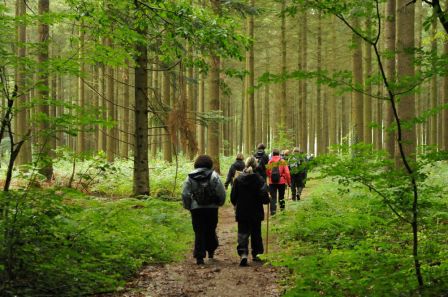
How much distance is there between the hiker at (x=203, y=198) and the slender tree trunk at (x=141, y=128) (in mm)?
4109

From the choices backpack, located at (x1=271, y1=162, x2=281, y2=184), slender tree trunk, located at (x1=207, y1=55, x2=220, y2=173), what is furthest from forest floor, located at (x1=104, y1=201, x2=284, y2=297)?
slender tree trunk, located at (x1=207, y1=55, x2=220, y2=173)

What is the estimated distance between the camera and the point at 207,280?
21.1 ft

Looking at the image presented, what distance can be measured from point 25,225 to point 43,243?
18.1 inches

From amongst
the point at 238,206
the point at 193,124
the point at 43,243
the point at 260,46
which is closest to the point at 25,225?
the point at 43,243

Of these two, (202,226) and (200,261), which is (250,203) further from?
(200,261)

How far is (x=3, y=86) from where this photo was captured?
5500 mm

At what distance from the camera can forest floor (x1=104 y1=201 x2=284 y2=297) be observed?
18.8 feet

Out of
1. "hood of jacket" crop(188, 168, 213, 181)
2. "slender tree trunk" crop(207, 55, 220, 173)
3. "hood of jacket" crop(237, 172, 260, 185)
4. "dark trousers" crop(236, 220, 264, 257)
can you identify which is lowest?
"dark trousers" crop(236, 220, 264, 257)

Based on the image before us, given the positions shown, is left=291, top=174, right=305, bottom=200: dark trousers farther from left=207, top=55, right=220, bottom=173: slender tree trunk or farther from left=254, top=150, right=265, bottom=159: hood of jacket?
left=207, top=55, right=220, bottom=173: slender tree trunk

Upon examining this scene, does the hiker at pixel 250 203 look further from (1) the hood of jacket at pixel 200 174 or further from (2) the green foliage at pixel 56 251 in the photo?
(2) the green foliage at pixel 56 251

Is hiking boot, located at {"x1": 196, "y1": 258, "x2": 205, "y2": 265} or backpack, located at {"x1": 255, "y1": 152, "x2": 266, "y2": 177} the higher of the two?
backpack, located at {"x1": 255, "y1": 152, "x2": 266, "y2": 177}

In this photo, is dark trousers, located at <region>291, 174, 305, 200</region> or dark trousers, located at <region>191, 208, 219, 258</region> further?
dark trousers, located at <region>291, 174, 305, 200</region>

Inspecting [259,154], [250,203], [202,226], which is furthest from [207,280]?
[259,154]

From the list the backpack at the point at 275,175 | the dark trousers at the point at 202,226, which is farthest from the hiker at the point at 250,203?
the backpack at the point at 275,175
